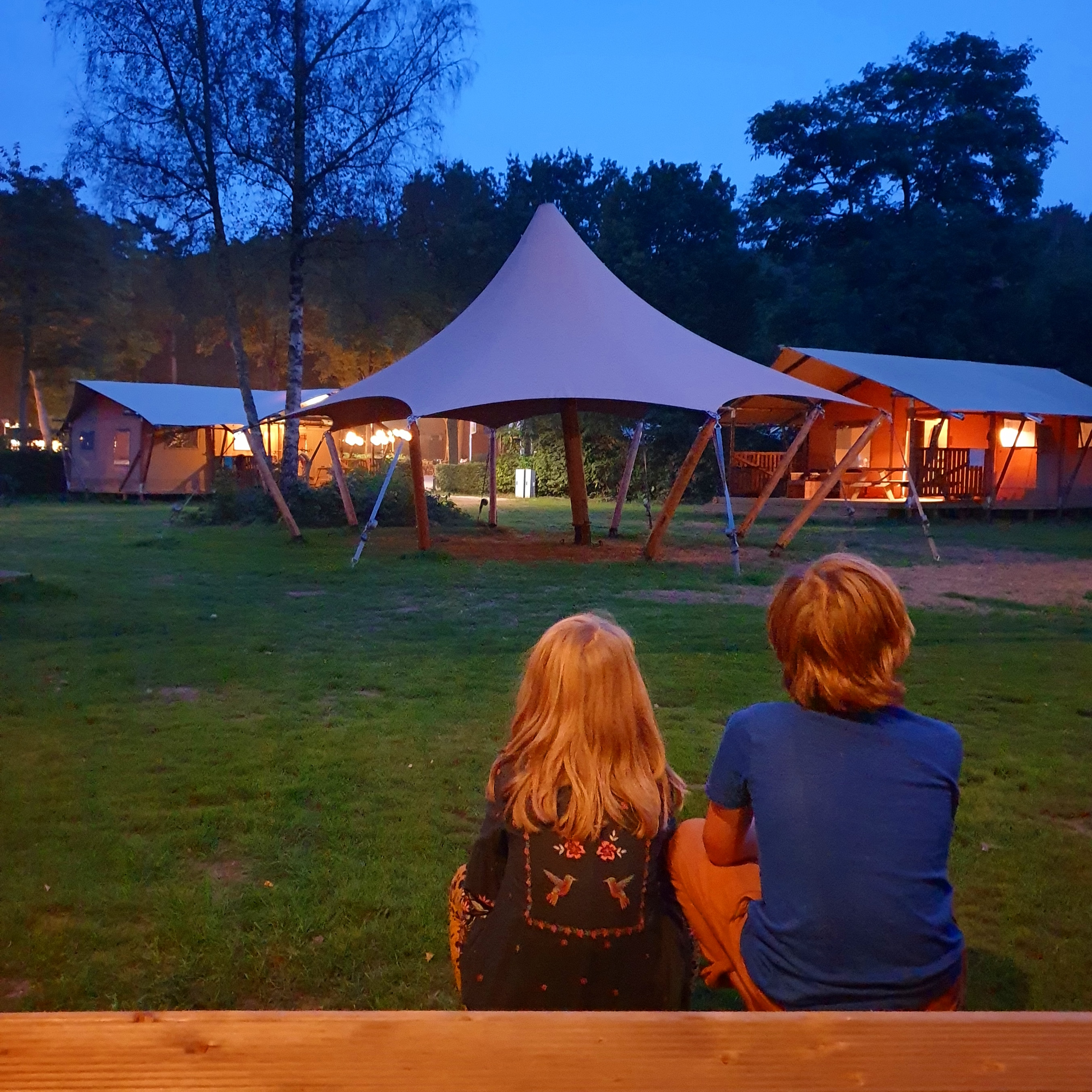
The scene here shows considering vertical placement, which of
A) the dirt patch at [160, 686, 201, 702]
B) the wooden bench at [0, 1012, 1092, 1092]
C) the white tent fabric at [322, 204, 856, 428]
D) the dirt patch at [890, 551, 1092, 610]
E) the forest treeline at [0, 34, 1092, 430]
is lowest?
the dirt patch at [160, 686, 201, 702]

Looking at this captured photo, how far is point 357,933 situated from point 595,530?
14550mm

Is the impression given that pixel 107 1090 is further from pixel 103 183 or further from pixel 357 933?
pixel 103 183

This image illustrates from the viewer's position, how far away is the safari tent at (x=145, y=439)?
27766 mm

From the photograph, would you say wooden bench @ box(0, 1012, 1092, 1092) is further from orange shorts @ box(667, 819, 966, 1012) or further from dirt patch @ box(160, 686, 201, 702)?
dirt patch @ box(160, 686, 201, 702)

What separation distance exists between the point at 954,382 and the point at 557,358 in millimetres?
13992

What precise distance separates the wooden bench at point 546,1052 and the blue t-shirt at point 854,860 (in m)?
0.71

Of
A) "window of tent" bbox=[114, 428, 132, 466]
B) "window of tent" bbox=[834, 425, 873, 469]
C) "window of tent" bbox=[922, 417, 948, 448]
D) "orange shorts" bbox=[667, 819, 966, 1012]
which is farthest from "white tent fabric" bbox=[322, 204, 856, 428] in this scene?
"window of tent" bbox=[114, 428, 132, 466]

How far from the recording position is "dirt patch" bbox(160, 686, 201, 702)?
5.72 m

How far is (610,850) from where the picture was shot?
6.44ft

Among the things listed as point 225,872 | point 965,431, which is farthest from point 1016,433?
point 225,872

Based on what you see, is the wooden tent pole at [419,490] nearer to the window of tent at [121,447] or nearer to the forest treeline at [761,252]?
the forest treeline at [761,252]

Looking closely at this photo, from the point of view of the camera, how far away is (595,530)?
17.4 meters

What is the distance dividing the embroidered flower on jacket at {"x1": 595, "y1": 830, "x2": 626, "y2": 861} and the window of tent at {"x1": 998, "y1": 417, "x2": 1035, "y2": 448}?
80.8ft

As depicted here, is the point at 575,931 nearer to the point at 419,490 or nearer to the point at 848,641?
the point at 848,641
